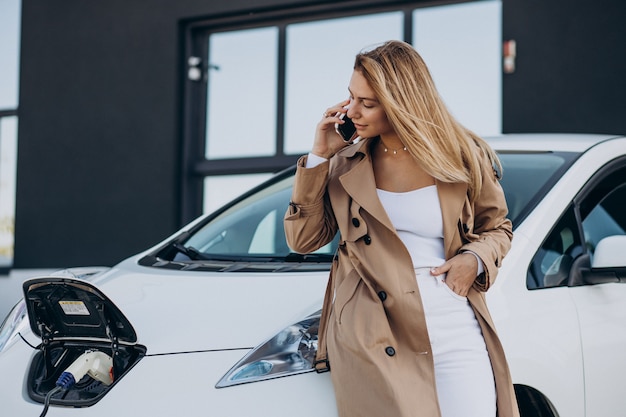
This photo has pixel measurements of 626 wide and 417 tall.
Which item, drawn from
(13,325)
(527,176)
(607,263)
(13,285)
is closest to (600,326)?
(607,263)

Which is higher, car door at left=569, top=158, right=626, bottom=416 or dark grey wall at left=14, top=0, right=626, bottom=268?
dark grey wall at left=14, top=0, right=626, bottom=268

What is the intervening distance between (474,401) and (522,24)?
4492mm

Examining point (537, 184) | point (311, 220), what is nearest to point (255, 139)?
point (537, 184)

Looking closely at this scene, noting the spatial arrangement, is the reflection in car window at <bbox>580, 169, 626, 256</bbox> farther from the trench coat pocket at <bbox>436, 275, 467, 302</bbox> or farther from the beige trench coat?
the trench coat pocket at <bbox>436, 275, 467, 302</bbox>

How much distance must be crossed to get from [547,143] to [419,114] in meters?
1.24

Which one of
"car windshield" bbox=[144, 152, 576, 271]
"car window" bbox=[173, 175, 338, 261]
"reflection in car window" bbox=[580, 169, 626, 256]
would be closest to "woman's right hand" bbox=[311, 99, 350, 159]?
"car windshield" bbox=[144, 152, 576, 271]

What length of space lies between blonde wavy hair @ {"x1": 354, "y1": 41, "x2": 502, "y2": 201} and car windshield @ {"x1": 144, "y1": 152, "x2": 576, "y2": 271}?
60cm

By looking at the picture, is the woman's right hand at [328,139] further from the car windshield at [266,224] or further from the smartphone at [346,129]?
the car windshield at [266,224]

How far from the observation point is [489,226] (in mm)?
1980

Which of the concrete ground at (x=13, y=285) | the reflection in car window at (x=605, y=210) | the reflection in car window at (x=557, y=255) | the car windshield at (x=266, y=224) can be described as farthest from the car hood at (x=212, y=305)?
the concrete ground at (x=13, y=285)

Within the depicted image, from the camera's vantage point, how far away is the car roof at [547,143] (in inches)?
111

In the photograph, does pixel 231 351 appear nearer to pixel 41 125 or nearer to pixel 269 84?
pixel 269 84

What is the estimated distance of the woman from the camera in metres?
1.72

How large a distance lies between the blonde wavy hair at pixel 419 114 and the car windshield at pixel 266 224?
0.60 m
